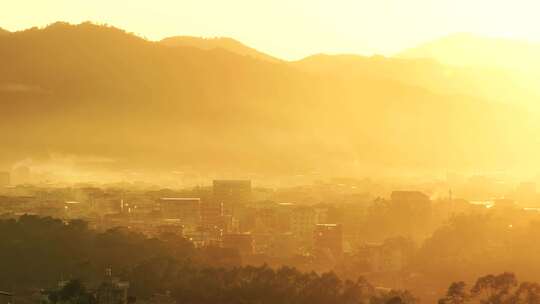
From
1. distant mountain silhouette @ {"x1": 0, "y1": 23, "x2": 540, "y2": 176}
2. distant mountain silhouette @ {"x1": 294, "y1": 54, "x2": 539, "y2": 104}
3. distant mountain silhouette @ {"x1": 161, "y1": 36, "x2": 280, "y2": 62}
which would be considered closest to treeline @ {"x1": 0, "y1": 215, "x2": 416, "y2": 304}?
distant mountain silhouette @ {"x1": 0, "y1": 23, "x2": 540, "y2": 176}

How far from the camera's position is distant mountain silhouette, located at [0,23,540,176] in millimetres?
105312

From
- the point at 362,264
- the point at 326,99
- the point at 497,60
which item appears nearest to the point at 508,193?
the point at 362,264

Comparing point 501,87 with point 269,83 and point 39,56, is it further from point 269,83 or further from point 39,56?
point 39,56

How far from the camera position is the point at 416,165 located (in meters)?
120

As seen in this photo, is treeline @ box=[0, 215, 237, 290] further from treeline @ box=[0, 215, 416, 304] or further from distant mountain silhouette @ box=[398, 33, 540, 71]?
distant mountain silhouette @ box=[398, 33, 540, 71]

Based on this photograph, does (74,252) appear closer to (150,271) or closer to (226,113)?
(150,271)

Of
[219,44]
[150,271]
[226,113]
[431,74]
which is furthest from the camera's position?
[431,74]

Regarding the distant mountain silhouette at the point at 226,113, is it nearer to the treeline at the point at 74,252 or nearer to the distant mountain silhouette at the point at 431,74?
the distant mountain silhouette at the point at 431,74

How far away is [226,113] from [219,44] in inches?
361

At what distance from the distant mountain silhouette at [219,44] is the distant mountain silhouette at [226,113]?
421 cm

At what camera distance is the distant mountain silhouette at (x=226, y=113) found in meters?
105

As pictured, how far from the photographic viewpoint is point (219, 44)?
126 metres

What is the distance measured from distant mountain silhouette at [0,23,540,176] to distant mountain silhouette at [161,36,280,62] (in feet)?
13.8

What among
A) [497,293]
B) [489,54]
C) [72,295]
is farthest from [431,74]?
[72,295]
